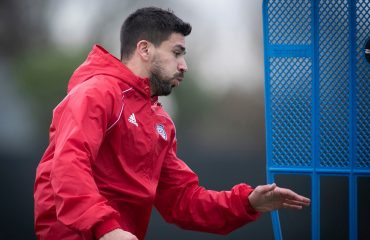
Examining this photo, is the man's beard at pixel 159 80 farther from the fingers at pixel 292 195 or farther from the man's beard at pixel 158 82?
the fingers at pixel 292 195

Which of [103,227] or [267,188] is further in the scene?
[267,188]

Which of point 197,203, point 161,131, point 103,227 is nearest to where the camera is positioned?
point 103,227

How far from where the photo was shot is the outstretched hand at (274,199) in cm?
225

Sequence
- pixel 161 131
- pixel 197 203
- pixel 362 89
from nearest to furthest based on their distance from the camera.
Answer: pixel 161 131, pixel 197 203, pixel 362 89

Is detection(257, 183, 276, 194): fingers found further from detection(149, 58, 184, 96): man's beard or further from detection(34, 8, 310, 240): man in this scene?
detection(149, 58, 184, 96): man's beard

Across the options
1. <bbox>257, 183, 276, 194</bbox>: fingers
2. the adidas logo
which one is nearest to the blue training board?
<bbox>257, 183, 276, 194</bbox>: fingers

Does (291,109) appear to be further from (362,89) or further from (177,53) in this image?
(177,53)

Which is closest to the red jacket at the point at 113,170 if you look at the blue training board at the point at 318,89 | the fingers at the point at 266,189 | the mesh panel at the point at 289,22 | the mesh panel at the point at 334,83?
the fingers at the point at 266,189

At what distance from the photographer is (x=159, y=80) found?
7.73 ft

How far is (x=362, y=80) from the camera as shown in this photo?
8.92 feet

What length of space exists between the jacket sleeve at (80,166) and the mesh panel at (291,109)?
106cm

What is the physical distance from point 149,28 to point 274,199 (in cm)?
81

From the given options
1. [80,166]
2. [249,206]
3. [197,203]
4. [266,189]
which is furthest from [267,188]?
[80,166]

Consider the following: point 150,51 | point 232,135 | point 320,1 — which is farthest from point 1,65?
point 320,1
